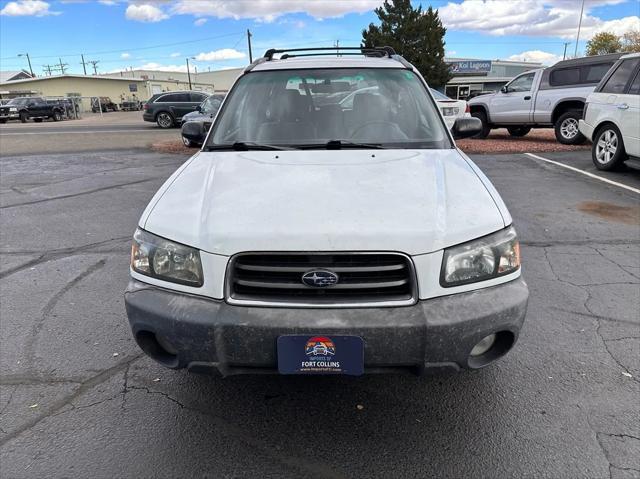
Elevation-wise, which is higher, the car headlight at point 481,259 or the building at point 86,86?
the building at point 86,86

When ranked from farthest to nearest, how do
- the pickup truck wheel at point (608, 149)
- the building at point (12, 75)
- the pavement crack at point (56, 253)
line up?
the building at point (12, 75) < the pickup truck wheel at point (608, 149) < the pavement crack at point (56, 253)

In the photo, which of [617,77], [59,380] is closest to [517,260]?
[59,380]

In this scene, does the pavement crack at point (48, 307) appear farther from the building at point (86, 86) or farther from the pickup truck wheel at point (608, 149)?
the building at point (86, 86)

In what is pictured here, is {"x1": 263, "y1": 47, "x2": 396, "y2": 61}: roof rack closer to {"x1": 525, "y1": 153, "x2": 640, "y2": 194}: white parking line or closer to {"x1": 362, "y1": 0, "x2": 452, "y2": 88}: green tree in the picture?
{"x1": 525, "y1": 153, "x2": 640, "y2": 194}: white parking line

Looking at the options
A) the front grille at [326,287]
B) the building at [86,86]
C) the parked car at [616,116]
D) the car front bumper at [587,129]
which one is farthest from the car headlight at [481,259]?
the building at [86,86]

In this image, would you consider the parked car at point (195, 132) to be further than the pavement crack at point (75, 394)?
Yes

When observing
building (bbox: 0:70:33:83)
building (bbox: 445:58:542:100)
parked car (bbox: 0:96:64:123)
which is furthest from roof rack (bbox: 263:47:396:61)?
building (bbox: 0:70:33:83)

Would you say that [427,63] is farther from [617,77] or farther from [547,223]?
[547,223]

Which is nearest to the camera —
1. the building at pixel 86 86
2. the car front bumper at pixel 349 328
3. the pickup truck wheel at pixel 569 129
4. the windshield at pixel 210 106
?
the car front bumper at pixel 349 328

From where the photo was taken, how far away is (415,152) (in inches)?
111

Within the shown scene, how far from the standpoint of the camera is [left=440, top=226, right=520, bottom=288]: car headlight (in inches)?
78.6

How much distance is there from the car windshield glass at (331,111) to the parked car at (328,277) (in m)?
0.73

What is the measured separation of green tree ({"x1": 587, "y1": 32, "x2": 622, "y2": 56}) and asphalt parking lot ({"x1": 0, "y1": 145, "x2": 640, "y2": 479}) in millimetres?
61916

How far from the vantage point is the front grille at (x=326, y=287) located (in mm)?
1958
